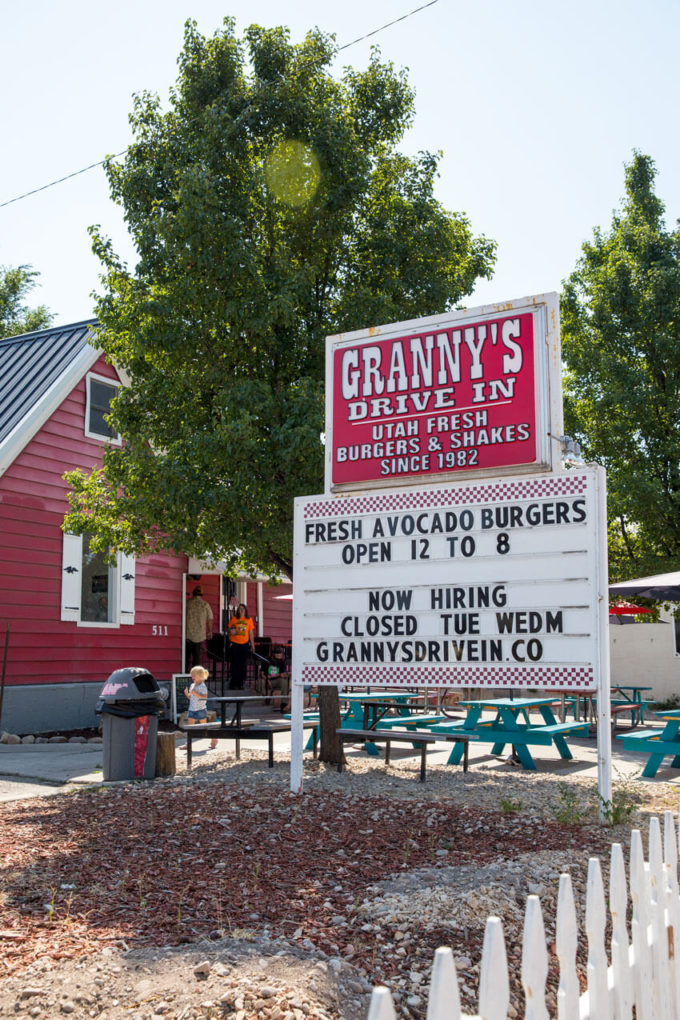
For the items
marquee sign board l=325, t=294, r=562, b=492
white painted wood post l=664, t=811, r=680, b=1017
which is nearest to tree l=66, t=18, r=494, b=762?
marquee sign board l=325, t=294, r=562, b=492

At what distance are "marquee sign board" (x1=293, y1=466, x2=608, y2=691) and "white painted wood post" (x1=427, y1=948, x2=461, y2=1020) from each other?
540 centimetres

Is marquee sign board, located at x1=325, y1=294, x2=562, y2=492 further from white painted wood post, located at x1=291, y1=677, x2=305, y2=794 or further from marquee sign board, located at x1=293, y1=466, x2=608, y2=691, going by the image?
white painted wood post, located at x1=291, y1=677, x2=305, y2=794

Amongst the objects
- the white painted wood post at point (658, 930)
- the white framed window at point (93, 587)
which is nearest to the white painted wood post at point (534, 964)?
the white painted wood post at point (658, 930)

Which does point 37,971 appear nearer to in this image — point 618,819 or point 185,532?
point 618,819

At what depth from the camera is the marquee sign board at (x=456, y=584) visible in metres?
7.23

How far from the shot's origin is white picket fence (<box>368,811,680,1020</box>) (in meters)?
1.98

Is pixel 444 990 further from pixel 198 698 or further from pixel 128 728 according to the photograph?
pixel 198 698

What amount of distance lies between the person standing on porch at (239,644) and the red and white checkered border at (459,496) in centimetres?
1007

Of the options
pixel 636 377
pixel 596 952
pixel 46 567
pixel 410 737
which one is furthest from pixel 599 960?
pixel 636 377

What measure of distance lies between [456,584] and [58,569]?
9708mm

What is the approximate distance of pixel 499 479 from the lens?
25.2 feet

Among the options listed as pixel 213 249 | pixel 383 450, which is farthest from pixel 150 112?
pixel 383 450

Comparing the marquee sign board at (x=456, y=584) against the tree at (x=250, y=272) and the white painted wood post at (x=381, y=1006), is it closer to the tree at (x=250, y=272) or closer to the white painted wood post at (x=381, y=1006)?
the tree at (x=250, y=272)

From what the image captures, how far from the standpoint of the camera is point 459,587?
7.72m
